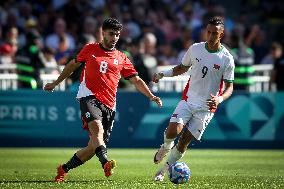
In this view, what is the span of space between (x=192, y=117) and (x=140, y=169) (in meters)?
2.92

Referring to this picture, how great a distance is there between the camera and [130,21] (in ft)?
90.6

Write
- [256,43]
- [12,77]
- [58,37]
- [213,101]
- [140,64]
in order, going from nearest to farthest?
[213,101] → [12,77] → [140,64] → [58,37] → [256,43]

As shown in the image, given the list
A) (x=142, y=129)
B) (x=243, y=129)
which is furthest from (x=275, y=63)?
(x=142, y=129)

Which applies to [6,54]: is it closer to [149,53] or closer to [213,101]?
[149,53]

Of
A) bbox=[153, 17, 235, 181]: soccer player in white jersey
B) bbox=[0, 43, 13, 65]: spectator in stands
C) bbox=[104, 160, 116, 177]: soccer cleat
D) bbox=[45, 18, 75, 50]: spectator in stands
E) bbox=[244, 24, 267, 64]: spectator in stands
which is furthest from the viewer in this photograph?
bbox=[244, 24, 267, 64]: spectator in stands

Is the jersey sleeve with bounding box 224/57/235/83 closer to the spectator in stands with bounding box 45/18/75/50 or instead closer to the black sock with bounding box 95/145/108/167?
the black sock with bounding box 95/145/108/167

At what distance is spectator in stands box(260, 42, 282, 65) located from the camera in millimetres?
24728

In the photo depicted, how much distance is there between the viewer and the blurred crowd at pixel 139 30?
23406 mm

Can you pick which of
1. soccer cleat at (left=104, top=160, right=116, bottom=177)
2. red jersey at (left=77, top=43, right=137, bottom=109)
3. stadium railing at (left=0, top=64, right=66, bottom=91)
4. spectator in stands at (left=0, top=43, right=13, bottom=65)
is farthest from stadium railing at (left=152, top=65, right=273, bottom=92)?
soccer cleat at (left=104, top=160, right=116, bottom=177)

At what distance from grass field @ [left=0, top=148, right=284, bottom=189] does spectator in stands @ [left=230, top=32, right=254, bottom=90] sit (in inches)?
97.0

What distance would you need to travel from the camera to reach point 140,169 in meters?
16.5

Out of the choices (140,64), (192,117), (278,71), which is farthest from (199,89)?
(278,71)

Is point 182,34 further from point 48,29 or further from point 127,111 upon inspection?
point 127,111

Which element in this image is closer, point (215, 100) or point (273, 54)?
point (215, 100)
